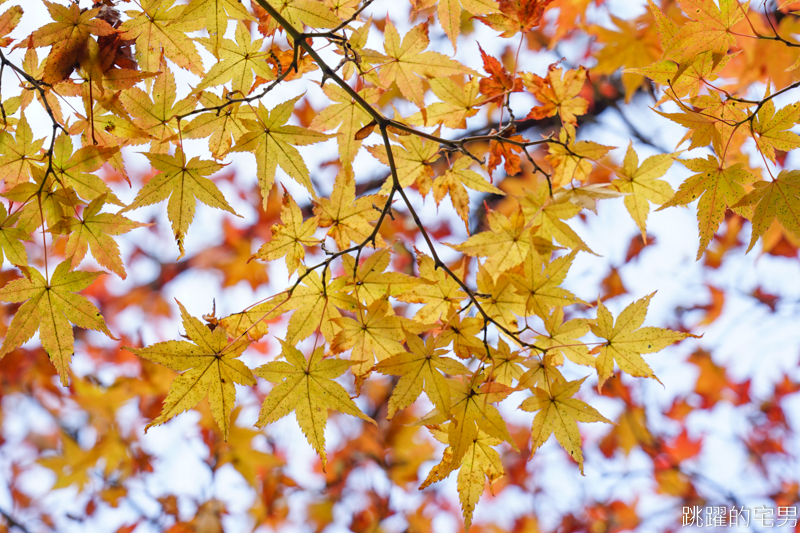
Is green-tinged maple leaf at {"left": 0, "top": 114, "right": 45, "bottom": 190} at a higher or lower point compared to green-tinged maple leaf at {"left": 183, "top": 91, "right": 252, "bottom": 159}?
lower

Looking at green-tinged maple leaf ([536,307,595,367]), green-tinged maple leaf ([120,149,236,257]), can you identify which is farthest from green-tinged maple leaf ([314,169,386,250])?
green-tinged maple leaf ([536,307,595,367])

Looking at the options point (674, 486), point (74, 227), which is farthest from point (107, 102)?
point (674, 486)

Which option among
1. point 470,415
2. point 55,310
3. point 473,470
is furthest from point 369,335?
point 55,310

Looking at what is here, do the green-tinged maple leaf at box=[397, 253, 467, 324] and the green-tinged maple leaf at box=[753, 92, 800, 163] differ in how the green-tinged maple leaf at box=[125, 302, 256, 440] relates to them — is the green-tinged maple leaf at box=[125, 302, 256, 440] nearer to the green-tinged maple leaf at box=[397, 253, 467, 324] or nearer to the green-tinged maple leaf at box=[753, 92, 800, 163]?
the green-tinged maple leaf at box=[397, 253, 467, 324]

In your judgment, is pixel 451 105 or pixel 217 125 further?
pixel 451 105

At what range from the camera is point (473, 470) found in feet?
3.74

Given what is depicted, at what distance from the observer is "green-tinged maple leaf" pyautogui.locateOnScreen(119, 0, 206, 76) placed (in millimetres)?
1088

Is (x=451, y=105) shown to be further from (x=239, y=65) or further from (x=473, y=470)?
(x=473, y=470)

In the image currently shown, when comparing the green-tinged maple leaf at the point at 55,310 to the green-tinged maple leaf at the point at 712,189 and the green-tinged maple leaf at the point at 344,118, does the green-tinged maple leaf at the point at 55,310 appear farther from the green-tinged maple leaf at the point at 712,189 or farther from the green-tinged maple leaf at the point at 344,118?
the green-tinged maple leaf at the point at 712,189

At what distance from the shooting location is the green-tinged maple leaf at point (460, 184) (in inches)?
51.9

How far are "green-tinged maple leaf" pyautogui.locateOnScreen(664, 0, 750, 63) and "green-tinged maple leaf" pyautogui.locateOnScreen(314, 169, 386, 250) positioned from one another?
751mm

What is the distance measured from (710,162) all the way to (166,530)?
4693mm

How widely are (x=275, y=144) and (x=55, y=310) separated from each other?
0.65m

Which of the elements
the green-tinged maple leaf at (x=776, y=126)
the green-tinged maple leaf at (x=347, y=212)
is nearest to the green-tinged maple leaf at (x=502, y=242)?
the green-tinged maple leaf at (x=347, y=212)
